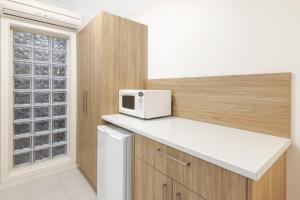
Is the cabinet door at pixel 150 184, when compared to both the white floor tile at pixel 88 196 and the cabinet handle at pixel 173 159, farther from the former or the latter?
the white floor tile at pixel 88 196

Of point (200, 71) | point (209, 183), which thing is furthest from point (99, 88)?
point (209, 183)

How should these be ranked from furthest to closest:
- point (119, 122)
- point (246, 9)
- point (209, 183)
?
point (119, 122) → point (246, 9) → point (209, 183)

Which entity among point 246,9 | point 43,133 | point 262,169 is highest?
point 246,9

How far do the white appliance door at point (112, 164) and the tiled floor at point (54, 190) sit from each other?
417mm

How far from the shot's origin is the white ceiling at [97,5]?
2186mm

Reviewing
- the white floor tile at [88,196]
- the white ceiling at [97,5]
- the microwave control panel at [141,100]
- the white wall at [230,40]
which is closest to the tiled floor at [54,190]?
the white floor tile at [88,196]

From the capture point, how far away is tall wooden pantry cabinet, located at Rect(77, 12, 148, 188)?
1699mm

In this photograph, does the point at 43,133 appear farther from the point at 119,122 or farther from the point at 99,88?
the point at 119,122

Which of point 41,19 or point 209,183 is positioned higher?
point 41,19

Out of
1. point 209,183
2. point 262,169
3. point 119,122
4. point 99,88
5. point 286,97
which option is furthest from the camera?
point 99,88

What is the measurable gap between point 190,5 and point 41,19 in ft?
5.78

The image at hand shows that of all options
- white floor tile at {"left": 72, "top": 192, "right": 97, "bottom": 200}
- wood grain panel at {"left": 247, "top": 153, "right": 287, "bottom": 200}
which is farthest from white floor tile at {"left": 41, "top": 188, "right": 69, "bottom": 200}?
wood grain panel at {"left": 247, "top": 153, "right": 287, "bottom": 200}

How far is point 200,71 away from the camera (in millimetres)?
1491

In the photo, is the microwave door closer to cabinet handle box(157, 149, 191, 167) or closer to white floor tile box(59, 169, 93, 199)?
cabinet handle box(157, 149, 191, 167)
